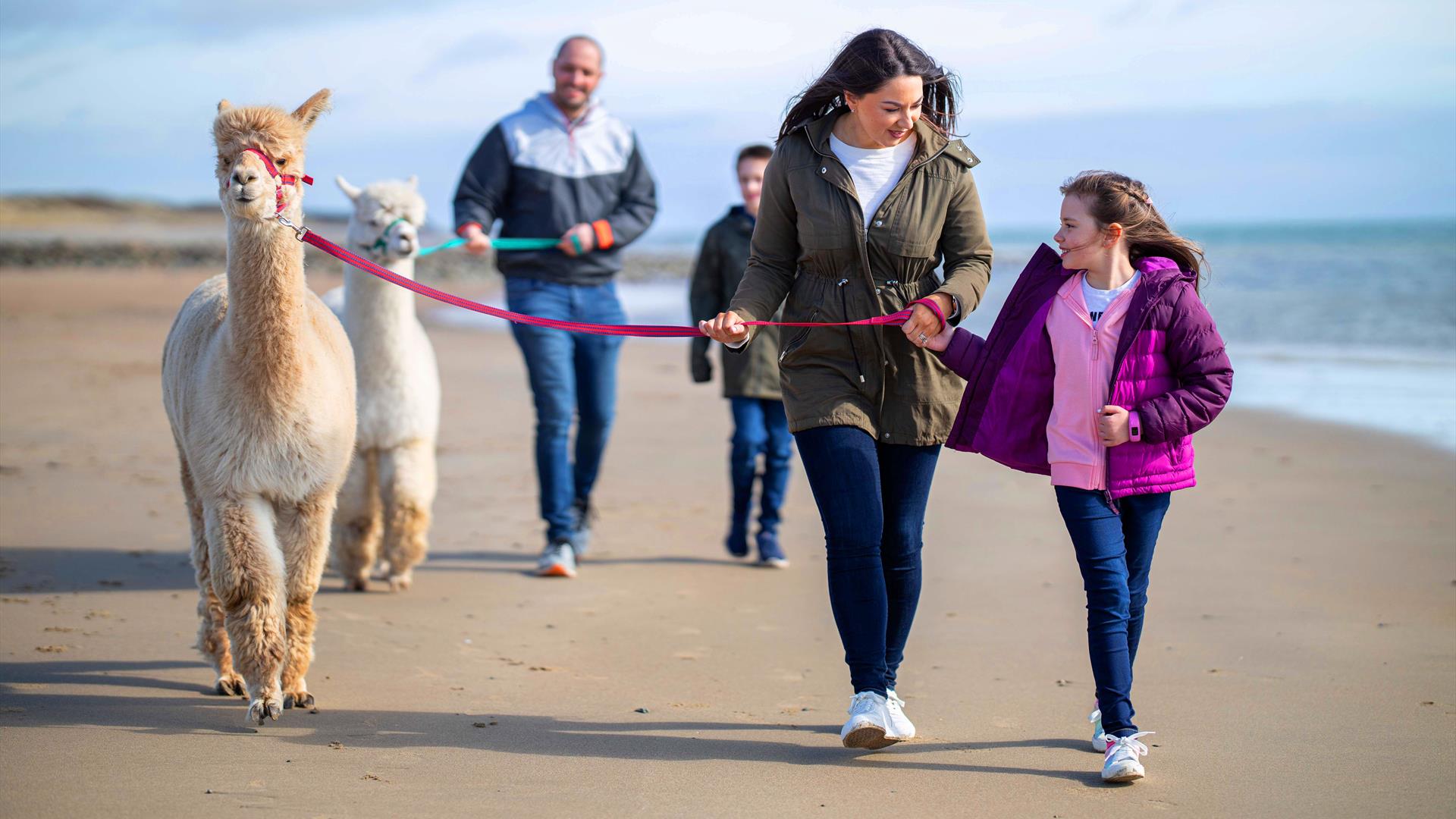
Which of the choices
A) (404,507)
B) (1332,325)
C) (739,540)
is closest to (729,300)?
(739,540)

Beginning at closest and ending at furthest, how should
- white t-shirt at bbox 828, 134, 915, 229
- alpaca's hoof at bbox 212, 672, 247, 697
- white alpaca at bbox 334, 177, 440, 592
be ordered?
white t-shirt at bbox 828, 134, 915, 229, alpaca's hoof at bbox 212, 672, 247, 697, white alpaca at bbox 334, 177, 440, 592

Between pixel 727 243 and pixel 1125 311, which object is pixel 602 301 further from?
pixel 1125 311

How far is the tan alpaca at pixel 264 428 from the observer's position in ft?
13.2

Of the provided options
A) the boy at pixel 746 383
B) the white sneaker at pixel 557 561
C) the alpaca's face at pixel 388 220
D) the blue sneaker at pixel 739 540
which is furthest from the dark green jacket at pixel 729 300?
the alpaca's face at pixel 388 220

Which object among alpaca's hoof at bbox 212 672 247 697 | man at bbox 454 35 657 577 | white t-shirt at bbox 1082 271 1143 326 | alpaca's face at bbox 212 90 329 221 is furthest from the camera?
man at bbox 454 35 657 577

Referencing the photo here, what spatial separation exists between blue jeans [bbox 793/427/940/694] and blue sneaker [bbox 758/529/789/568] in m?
2.68

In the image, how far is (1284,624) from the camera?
Result: 5258 mm

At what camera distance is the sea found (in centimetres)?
1105

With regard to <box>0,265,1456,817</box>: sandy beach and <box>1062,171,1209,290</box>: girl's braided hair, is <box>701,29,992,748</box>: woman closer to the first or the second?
<box>1062,171,1209,290</box>: girl's braided hair

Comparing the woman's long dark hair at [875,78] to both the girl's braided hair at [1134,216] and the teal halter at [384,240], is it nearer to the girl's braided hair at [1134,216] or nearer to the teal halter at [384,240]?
the girl's braided hair at [1134,216]

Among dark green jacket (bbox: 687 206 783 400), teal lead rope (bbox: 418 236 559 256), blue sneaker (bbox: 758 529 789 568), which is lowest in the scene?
blue sneaker (bbox: 758 529 789 568)

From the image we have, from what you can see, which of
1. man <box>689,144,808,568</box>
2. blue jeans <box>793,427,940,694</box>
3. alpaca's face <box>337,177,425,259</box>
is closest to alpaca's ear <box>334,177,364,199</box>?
alpaca's face <box>337,177,425,259</box>

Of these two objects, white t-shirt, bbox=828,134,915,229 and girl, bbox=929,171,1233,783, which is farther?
white t-shirt, bbox=828,134,915,229

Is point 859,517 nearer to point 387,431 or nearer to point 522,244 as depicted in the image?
point 387,431
